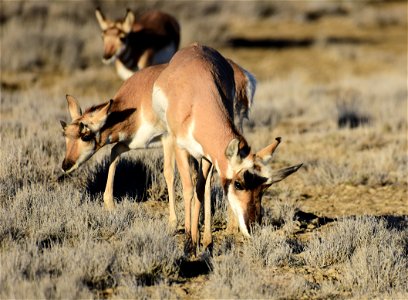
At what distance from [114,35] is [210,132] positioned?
24.0ft

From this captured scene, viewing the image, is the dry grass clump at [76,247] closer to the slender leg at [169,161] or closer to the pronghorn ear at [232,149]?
the slender leg at [169,161]

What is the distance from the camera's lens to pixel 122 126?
7.27m

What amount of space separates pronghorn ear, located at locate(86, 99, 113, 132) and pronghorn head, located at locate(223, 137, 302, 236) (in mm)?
1916

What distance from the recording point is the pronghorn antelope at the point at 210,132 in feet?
17.8

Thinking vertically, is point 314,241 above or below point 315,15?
below

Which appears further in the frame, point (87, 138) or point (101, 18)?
point (101, 18)

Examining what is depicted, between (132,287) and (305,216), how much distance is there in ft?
10.3

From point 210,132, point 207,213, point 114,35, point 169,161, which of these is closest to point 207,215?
point 207,213

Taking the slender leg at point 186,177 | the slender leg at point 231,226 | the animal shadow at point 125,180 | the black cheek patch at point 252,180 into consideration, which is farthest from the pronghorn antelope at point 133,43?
the black cheek patch at point 252,180

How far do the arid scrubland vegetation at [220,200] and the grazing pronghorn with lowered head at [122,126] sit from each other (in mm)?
399

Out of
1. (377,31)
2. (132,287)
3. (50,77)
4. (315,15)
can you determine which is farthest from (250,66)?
(132,287)

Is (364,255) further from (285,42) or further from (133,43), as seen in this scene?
(285,42)

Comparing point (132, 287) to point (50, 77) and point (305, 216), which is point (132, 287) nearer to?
point (305, 216)

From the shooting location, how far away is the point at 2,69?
1645cm
